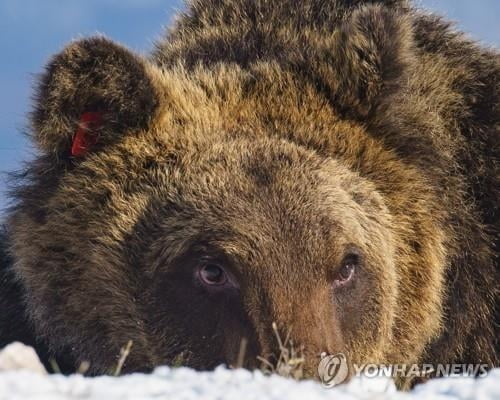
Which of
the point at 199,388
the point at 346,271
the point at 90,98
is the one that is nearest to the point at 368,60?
the point at 346,271

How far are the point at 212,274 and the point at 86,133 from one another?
4.49ft

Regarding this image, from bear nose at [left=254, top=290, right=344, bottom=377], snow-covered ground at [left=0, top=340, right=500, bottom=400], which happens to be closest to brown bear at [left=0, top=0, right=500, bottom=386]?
bear nose at [left=254, top=290, right=344, bottom=377]

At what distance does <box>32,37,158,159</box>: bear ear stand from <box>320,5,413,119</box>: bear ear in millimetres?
1317

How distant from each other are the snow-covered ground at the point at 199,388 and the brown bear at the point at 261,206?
4.92 ft

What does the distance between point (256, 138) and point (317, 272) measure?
127 cm

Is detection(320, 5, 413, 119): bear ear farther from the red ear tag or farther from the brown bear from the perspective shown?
the red ear tag

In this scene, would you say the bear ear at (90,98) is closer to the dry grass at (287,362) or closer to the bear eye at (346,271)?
the bear eye at (346,271)

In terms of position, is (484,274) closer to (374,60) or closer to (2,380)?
(374,60)

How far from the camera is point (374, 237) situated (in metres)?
6.61

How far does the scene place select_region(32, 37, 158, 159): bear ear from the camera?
21.3 feet

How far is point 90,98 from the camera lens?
21.8 ft

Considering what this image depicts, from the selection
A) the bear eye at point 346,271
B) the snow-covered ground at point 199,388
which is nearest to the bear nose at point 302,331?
the bear eye at point 346,271

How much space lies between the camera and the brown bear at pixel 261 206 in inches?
239

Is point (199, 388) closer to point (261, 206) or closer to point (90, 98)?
point (261, 206)
